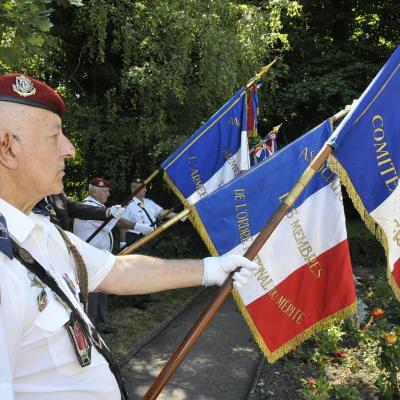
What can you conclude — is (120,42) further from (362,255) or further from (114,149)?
(362,255)

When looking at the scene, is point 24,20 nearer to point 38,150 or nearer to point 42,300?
point 38,150

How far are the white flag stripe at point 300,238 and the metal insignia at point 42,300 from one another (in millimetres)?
1664

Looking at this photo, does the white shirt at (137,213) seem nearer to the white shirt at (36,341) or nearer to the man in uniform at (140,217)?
the man in uniform at (140,217)

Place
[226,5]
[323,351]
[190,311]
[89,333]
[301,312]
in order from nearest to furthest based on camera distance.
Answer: [89,333], [301,312], [323,351], [190,311], [226,5]

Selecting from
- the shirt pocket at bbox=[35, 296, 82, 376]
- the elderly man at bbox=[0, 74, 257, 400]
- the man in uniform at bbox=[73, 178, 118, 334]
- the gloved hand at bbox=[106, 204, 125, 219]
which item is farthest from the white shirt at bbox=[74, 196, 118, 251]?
the shirt pocket at bbox=[35, 296, 82, 376]

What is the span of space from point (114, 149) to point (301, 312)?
7.07 metres

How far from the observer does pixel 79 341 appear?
146 cm

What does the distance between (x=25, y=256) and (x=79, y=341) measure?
0.30 meters

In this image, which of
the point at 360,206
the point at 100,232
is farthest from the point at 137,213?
the point at 360,206

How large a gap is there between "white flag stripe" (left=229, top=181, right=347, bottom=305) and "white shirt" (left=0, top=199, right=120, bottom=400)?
1.42 meters

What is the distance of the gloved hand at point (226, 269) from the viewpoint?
2.26 metres

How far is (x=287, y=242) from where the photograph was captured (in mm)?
2889

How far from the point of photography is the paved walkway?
469 cm

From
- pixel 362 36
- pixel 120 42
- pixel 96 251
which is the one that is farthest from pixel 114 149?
pixel 362 36
